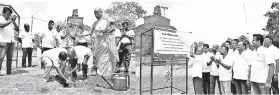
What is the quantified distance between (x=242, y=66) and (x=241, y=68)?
0.05m

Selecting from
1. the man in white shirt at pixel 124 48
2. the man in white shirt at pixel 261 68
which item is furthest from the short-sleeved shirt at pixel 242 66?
the man in white shirt at pixel 124 48

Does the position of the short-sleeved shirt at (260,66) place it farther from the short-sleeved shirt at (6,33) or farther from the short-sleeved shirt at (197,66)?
the short-sleeved shirt at (6,33)

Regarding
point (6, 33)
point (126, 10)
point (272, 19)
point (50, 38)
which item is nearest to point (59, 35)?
point (50, 38)

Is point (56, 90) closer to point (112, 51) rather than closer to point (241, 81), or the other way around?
point (112, 51)

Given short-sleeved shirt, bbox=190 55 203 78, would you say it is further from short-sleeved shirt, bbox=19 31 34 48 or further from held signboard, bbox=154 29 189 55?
short-sleeved shirt, bbox=19 31 34 48

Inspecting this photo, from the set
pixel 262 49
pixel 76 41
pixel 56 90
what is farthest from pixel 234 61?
pixel 76 41

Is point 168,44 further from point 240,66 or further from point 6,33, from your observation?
point 6,33

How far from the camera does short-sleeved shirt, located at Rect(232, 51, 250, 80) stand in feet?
17.2

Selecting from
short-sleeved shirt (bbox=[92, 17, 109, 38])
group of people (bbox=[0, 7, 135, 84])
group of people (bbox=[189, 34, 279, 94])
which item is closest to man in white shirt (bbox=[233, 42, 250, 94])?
group of people (bbox=[189, 34, 279, 94])

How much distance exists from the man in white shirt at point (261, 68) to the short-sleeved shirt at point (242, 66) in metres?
0.25

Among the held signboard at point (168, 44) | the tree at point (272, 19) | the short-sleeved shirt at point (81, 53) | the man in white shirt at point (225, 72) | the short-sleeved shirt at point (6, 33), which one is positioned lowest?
the man in white shirt at point (225, 72)

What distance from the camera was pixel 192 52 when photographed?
234 inches

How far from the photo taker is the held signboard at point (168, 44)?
4.87 m

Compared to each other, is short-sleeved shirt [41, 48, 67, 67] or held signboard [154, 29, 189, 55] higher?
held signboard [154, 29, 189, 55]
